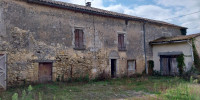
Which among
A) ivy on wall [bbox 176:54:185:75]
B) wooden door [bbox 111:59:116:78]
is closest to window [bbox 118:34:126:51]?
wooden door [bbox 111:59:116:78]

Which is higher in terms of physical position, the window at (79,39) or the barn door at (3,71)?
the window at (79,39)

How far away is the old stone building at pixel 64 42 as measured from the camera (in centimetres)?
955

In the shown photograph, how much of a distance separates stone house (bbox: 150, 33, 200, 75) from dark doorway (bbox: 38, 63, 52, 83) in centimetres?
919

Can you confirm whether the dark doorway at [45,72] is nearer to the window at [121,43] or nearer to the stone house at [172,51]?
the window at [121,43]

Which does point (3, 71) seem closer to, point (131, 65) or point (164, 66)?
point (131, 65)

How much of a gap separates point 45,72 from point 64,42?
6.97 ft

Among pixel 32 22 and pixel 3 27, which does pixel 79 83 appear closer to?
pixel 32 22

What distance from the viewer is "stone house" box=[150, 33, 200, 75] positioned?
13.6 metres

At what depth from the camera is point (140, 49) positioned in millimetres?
15391

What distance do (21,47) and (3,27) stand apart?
1316 millimetres

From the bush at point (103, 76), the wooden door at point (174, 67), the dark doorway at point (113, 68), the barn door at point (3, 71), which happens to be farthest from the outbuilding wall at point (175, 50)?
the barn door at point (3, 71)

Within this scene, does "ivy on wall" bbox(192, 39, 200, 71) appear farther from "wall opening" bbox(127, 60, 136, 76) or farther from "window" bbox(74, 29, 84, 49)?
"window" bbox(74, 29, 84, 49)

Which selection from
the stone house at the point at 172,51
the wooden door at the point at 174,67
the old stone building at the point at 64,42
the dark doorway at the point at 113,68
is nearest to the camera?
the old stone building at the point at 64,42

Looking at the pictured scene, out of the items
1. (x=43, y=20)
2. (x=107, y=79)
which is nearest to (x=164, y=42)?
(x=107, y=79)
